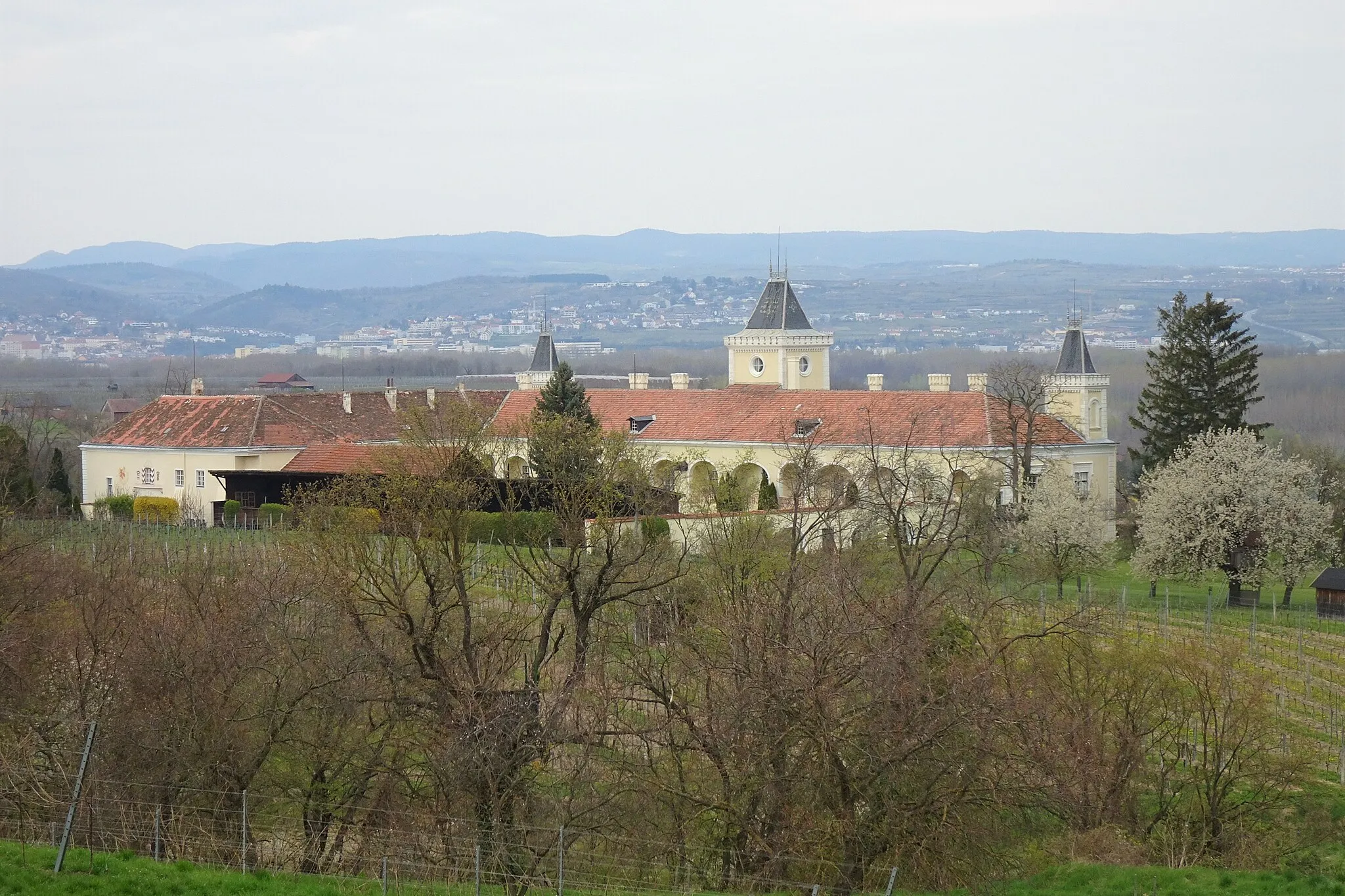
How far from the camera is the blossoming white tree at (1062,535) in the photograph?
40312 mm

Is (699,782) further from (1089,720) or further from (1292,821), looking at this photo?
(1292,821)

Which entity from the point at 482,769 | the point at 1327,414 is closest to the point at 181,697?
the point at 482,769

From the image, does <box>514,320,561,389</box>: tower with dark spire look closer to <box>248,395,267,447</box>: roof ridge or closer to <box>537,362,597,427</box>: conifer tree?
<box>248,395,267,447</box>: roof ridge

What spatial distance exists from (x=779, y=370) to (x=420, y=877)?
158 feet

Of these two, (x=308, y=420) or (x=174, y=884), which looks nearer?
(x=174, y=884)

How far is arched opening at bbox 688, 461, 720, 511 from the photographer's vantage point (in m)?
42.3

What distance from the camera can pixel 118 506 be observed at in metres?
54.6

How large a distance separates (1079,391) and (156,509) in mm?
30893

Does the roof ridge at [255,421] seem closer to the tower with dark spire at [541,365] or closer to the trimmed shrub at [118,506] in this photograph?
the trimmed shrub at [118,506]

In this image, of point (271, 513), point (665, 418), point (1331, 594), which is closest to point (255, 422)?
point (271, 513)

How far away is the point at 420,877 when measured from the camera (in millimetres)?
18172

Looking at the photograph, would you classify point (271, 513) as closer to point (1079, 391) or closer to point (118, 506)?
point (118, 506)

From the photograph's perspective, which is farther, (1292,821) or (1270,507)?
(1270,507)

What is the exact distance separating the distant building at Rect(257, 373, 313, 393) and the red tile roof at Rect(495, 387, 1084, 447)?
7549 cm
